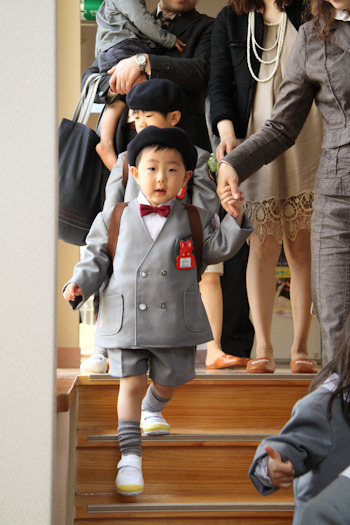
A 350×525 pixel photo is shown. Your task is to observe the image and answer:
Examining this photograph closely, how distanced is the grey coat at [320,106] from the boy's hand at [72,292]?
0.59 metres

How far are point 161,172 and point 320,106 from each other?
1.73ft

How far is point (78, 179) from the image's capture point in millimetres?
2566

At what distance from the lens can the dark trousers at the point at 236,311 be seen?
326cm

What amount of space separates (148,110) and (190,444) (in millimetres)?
1156

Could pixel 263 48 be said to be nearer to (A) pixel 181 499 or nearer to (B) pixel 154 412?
(B) pixel 154 412

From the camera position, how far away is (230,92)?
8.80 feet

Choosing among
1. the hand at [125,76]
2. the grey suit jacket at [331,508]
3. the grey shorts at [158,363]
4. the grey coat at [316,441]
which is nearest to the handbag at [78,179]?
the hand at [125,76]

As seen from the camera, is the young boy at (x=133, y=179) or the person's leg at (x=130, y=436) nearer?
the person's leg at (x=130, y=436)

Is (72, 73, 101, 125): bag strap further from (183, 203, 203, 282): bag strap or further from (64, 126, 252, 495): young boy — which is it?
(183, 203, 203, 282): bag strap

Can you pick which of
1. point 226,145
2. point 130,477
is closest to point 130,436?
point 130,477

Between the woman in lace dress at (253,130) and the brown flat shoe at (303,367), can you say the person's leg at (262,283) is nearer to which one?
the woman in lace dress at (253,130)

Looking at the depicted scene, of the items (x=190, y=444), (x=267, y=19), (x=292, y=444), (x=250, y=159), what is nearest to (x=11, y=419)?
(x=292, y=444)

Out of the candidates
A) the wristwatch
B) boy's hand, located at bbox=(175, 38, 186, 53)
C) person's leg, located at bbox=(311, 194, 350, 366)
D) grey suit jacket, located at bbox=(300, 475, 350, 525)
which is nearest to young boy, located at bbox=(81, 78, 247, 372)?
the wristwatch

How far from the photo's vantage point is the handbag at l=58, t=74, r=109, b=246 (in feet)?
8.33
